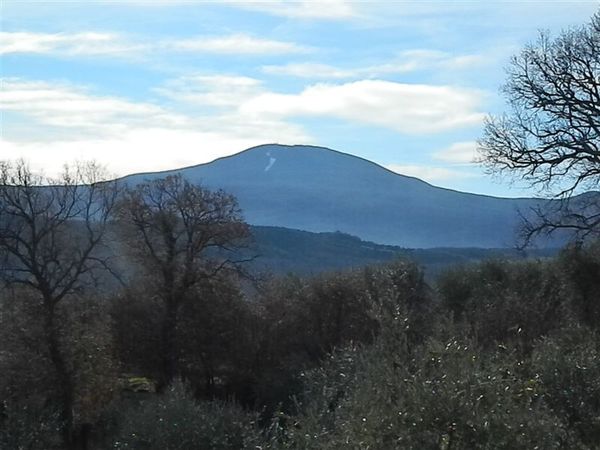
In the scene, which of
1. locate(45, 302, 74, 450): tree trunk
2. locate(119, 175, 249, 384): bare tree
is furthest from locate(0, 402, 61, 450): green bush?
locate(119, 175, 249, 384): bare tree

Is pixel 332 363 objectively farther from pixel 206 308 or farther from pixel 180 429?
pixel 206 308

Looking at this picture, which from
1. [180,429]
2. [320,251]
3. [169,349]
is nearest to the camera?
[180,429]

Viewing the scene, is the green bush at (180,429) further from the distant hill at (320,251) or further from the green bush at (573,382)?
the distant hill at (320,251)

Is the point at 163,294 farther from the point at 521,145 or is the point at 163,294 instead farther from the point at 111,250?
the point at 521,145

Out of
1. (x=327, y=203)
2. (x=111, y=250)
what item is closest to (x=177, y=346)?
(x=111, y=250)

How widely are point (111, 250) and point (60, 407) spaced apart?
690 centimetres

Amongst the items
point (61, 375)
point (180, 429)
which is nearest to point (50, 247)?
point (61, 375)

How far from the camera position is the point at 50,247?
2814 cm

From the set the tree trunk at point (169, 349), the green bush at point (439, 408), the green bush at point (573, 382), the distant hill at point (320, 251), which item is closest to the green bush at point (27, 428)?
the tree trunk at point (169, 349)

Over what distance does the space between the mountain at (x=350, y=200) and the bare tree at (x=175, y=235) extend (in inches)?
3565

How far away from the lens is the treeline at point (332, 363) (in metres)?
6.96

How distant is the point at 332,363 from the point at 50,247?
14645 millimetres

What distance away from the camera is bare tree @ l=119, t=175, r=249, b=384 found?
103 feet

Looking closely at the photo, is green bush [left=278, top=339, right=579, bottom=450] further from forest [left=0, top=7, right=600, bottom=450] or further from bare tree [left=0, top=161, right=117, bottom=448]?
bare tree [left=0, top=161, right=117, bottom=448]
